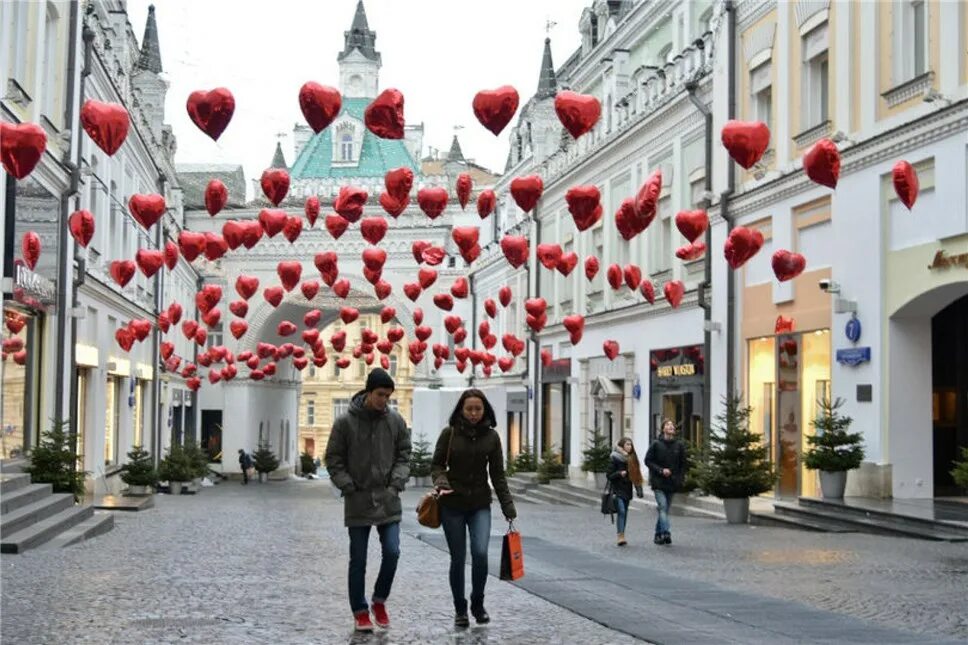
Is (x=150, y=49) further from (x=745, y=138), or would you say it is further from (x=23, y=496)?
(x=745, y=138)

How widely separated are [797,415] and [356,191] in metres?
8.62

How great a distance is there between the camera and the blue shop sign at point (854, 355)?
20.8 metres

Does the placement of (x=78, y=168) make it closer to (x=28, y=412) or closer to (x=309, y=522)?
(x=28, y=412)

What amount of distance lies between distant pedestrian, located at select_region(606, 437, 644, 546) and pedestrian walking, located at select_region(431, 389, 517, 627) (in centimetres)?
758

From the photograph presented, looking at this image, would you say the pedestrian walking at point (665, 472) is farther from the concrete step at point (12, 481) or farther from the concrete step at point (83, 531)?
the concrete step at point (12, 481)

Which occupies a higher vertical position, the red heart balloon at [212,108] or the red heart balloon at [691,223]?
the red heart balloon at [212,108]

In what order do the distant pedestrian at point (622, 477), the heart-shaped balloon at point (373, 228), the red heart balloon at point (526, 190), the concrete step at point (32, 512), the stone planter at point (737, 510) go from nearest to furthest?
the concrete step at point (32, 512), the distant pedestrian at point (622, 477), the stone planter at point (737, 510), the red heart balloon at point (526, 190), the heart-shaped balloon at point (373, 228)

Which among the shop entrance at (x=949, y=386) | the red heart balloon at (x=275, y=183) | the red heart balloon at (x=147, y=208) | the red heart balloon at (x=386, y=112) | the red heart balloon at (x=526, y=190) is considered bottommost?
the shop entrance at (x=949, y=386)

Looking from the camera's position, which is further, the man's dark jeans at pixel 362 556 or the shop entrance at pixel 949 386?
the shop entrance at pixel 949 386

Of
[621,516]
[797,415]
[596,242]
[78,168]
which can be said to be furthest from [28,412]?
[596,242]

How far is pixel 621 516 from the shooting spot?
1712 cm

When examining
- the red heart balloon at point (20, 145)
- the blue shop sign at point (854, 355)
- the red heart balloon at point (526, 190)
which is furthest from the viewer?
the red heart balloon at point (526, 190)

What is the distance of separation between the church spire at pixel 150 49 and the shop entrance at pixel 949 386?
96.9 feet

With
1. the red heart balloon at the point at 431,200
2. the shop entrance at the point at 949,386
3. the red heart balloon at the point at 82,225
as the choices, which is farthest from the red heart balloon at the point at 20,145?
the shop entrance at the point at 949,386
